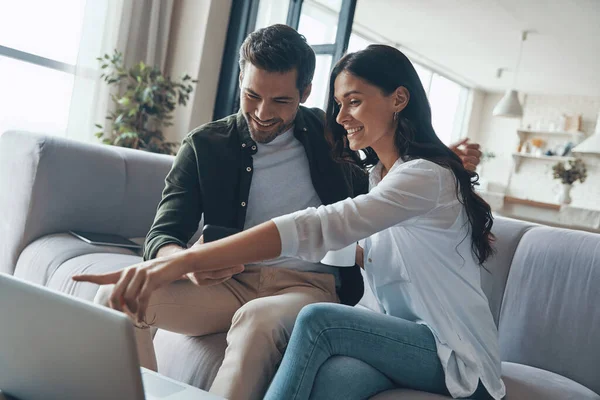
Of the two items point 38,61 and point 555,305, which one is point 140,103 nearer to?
point 38,61

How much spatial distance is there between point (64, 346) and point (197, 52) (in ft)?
12.3

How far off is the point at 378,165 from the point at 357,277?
35 cm

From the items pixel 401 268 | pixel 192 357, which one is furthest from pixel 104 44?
pixel 401 268

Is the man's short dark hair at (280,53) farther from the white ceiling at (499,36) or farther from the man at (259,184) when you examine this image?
the white ceiling at (499,36)

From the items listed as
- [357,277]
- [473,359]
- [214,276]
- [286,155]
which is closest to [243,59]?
[286,155]

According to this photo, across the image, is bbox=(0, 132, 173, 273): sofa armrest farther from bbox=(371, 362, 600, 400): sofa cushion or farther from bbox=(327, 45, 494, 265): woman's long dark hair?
bbox=(371, 362, 600, 400): sofa cushion

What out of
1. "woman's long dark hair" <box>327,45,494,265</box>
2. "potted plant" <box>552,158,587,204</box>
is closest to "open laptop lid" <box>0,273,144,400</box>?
"woman's long dark hair" <box>327,45,494,265</box>

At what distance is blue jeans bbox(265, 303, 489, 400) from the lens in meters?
1.11

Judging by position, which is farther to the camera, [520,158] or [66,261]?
[520,158]

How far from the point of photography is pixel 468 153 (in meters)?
1.48

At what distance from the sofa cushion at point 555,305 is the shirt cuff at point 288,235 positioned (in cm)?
94

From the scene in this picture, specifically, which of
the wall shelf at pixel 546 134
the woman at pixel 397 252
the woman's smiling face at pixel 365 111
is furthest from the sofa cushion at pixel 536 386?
the wall shelf at pixel 546 134

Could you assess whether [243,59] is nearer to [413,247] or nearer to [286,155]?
[286,155]

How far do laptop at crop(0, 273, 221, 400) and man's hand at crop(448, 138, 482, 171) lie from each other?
3.33 ft
